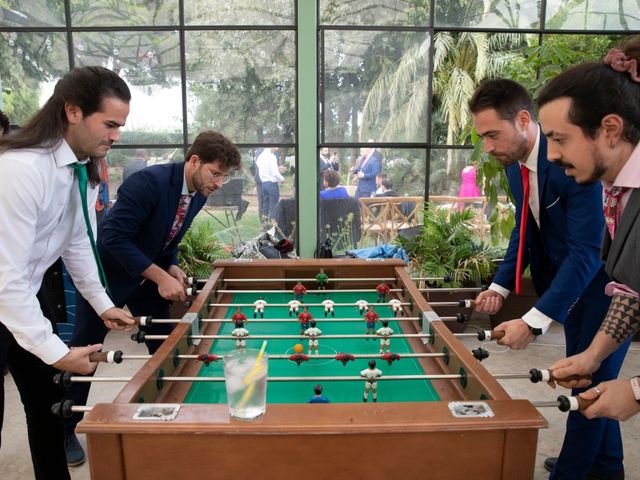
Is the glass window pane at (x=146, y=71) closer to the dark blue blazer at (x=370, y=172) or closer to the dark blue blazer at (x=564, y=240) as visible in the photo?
the dark blue blazer at (x=370, y=172)

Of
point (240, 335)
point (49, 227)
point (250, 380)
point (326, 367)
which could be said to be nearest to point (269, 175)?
point (240, 335)

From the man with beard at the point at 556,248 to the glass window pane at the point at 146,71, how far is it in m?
3.40

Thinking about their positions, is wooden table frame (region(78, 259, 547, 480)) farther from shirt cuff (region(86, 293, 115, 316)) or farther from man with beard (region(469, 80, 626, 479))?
shirt cuff (region(86, 293, 115, 316))

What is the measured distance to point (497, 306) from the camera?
2225mm

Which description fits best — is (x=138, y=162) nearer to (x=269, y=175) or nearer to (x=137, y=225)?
(x=269, y=175)

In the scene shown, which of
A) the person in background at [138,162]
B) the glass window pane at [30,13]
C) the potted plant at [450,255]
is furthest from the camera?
the person in background at [138,162]

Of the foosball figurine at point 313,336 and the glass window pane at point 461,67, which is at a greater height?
the glass window pane at point 461,67

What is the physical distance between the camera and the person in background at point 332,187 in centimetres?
493

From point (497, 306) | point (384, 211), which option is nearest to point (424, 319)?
point (497, 306)

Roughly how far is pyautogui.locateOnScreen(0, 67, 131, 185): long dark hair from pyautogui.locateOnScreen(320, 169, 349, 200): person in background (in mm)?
3357

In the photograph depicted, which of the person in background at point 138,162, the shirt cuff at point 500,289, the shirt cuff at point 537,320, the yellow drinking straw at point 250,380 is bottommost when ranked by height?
the shirt cuff at point 500,289

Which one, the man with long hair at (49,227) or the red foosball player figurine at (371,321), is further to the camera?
the red foosball player figurine at (371,321)

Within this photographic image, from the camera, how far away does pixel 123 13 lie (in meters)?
4.63

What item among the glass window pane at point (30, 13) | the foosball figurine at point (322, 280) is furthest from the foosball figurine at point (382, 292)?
the glass window pane at point (30, 13)
